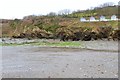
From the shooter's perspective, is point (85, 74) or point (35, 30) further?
point (35, 30)

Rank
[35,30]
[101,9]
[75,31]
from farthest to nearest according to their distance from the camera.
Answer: [101,9] < [35,30] < [75,31]

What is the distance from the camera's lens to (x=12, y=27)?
310 feet

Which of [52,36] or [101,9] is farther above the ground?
[101,9]

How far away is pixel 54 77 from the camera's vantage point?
16.2 metres

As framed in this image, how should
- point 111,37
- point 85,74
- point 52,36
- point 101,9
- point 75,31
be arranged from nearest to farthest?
point 85,74 < point 111,37 < point 75,31 < point 52,36 < point 101,9

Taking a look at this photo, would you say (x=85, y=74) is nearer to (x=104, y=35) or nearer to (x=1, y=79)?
(x=1, y=79)

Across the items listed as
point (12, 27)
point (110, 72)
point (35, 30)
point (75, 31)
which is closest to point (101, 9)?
point (12, 27)

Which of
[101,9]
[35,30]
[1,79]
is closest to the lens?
[1,79]

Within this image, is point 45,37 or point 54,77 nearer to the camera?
point 54,77

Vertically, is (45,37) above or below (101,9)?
below

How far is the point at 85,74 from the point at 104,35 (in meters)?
43.7

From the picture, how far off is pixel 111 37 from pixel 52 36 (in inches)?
580

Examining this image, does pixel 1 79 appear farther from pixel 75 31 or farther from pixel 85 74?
pixel 75 31

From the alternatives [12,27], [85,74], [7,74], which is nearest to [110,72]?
[85,74]
